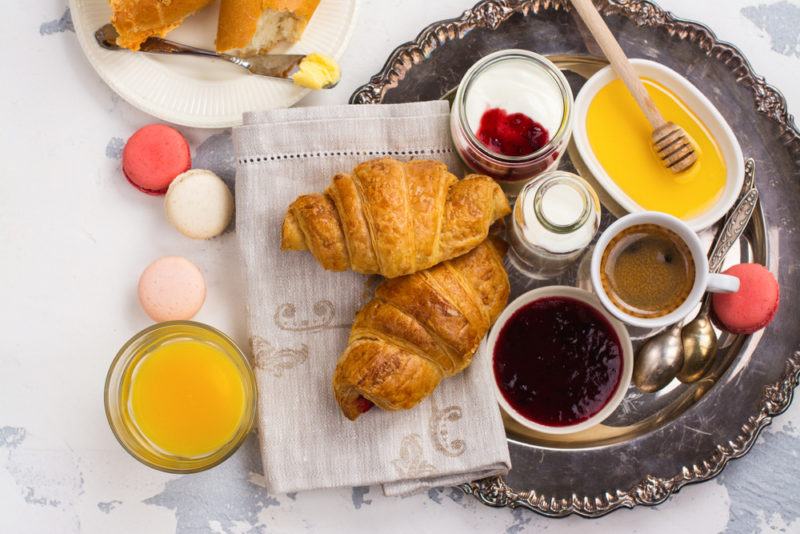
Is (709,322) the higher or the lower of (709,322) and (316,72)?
the lower

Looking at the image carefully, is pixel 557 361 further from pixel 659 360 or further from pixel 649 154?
pixel 649 154

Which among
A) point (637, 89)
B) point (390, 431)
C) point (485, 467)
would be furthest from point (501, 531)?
point (637, 89)

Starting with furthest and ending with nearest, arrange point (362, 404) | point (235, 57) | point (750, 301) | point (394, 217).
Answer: point (235, 57) → point (750, 301) → point (362, 404) → point (394, 217)

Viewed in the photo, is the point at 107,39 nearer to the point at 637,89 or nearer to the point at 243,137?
the point at 243,137

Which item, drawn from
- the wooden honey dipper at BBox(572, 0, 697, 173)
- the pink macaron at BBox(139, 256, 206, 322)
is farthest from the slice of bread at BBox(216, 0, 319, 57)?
the wooden honey dipper at BBox(572, 0, 697, 173)

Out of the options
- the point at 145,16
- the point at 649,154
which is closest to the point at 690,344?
the point at 649,154
